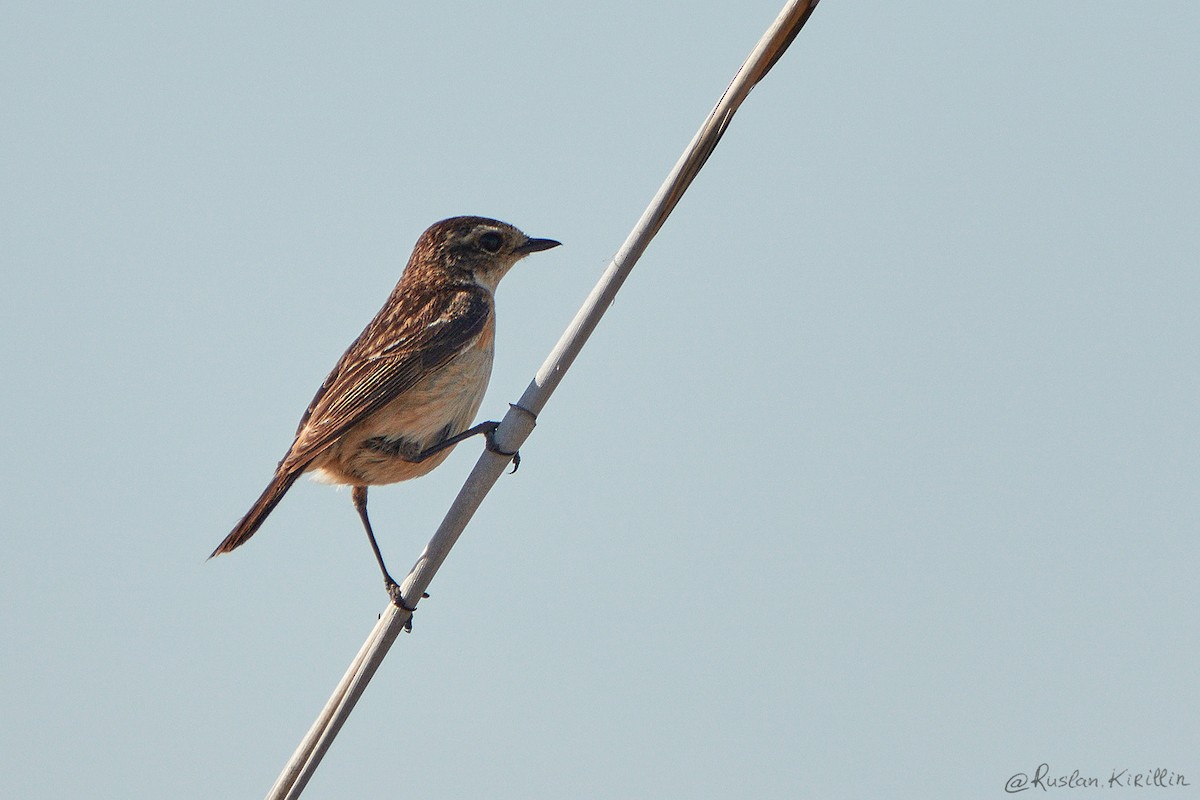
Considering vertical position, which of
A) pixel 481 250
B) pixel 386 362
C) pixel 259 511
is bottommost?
pixel 259 511

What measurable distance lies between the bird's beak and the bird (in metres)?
0.74

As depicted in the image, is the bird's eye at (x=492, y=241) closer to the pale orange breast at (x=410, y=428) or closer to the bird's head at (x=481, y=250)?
the bird's head at (x=481, y=250)

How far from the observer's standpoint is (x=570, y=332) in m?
5.39

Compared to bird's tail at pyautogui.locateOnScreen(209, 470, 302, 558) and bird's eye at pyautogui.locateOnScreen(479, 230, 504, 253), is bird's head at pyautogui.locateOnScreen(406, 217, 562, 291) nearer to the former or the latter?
bird's eye at pyautogui.locateOnScreen(479, 230, 504, 253)

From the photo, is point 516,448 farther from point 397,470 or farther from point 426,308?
point 426,308

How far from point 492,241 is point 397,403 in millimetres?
2191

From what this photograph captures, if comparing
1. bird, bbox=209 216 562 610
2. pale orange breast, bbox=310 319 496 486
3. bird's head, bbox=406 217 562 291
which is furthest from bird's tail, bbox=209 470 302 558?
bird's head, bbox=406 217 562 291

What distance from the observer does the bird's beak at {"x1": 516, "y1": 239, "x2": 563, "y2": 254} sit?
401 inches

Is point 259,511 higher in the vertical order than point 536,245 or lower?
lower

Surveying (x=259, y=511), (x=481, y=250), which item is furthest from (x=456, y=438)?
(x=481, y=250)

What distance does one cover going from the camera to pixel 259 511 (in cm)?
759

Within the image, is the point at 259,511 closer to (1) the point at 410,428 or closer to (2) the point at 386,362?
(1) the point at 410,428

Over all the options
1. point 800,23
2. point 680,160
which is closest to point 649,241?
point 680,160

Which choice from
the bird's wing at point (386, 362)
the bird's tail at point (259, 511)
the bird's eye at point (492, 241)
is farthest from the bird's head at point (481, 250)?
the bird's tail at point (259, 511)
